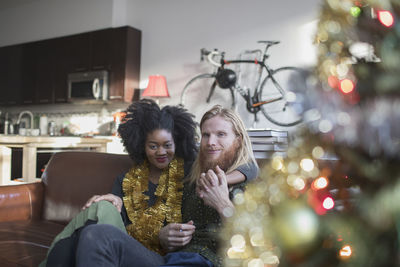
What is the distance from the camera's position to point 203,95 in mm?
4469

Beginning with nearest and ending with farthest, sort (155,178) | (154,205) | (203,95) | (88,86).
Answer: (154,205)
(155,178)
(203,95)
(88,86)

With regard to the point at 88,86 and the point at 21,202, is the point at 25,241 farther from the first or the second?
the point at 88,86

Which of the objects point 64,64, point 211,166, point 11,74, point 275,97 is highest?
point 64,64

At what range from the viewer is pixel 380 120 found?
0.38 m

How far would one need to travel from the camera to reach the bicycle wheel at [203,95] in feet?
14.0

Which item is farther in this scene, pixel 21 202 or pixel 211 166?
pixel 21 202

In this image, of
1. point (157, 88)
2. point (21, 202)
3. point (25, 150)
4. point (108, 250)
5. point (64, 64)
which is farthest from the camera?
point (64, 64)

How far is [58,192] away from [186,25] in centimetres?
306

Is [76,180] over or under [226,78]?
under

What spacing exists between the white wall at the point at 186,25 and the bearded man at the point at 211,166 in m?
2.20

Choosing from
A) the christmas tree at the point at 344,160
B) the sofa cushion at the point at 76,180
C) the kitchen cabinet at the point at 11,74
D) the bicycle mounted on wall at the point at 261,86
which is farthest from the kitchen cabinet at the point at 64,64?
the christmas tree at the point at 344,160

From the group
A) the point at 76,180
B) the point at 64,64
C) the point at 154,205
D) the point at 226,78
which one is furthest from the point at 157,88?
the point at 154,205

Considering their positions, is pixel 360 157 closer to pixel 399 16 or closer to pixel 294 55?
pixel 399 16

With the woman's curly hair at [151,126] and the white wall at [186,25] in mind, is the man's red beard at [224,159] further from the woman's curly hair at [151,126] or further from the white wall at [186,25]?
the white wall at [186,25]
